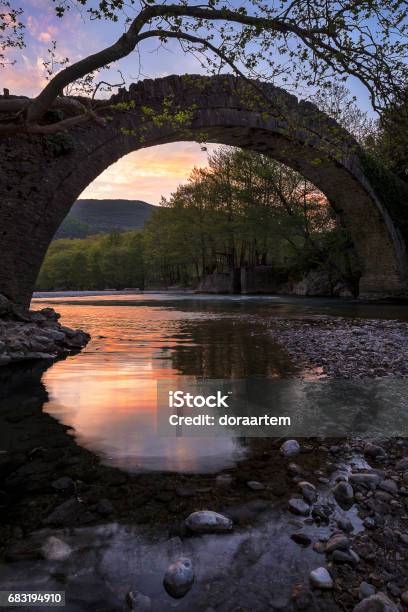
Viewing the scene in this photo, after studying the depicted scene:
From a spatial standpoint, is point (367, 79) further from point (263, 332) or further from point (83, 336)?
point (83, 336)

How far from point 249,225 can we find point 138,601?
3653cm

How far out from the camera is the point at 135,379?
5469 mm

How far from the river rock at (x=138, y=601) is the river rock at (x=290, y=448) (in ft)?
5.62

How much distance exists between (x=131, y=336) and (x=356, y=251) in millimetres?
22259

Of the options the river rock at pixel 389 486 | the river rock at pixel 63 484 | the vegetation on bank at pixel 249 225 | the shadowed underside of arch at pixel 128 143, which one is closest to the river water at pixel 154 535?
the river rock at pixel 63 484

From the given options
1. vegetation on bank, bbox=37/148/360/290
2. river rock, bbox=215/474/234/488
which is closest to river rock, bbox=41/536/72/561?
river rock, bbox=215/474/234/488

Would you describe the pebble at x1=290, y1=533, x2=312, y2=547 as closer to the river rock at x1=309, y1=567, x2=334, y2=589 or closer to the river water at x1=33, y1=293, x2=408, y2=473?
the river rock at x1=309, y1=567, x2=334, y2=589

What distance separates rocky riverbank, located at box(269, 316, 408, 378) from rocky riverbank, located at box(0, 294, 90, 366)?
4944 mm

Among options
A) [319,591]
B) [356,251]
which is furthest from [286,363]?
[356,251]

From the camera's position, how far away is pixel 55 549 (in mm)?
1926

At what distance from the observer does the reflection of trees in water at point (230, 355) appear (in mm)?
5980

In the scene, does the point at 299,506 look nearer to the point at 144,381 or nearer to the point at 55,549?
the point at 55,549

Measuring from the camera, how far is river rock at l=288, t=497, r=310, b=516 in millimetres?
2242

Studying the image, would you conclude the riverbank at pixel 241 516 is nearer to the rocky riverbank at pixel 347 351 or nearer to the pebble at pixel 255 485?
the pebble at pixel 255 485
